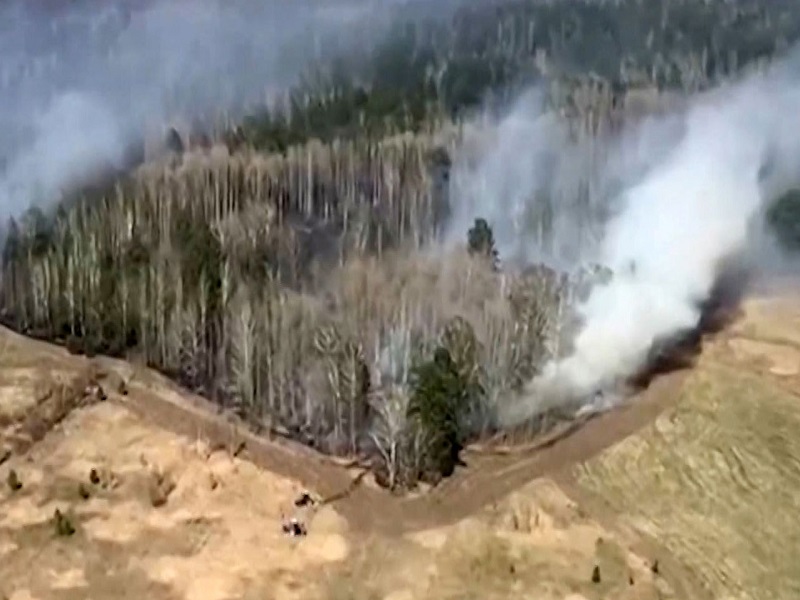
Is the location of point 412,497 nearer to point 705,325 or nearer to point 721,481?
point 721,481

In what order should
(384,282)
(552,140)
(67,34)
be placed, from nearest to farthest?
(384,282)
(552,140)
(67,34)

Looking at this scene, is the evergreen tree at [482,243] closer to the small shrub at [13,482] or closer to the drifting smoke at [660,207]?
the drifting smoke at [660,207]

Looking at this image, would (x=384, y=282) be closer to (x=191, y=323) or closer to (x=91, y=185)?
(x=191, y=323)

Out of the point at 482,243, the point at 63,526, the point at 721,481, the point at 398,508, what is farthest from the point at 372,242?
the point at 63,526

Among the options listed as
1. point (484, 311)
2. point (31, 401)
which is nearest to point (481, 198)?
point (484, 311)

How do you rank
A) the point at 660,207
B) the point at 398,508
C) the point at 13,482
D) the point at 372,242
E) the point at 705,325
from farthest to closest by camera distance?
the point at 372,242 → the point at 660,207 → the point at 705,325 → the point at 13,482 → the point at 398,508

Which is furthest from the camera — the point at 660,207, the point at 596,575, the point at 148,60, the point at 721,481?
the point at 148,60
